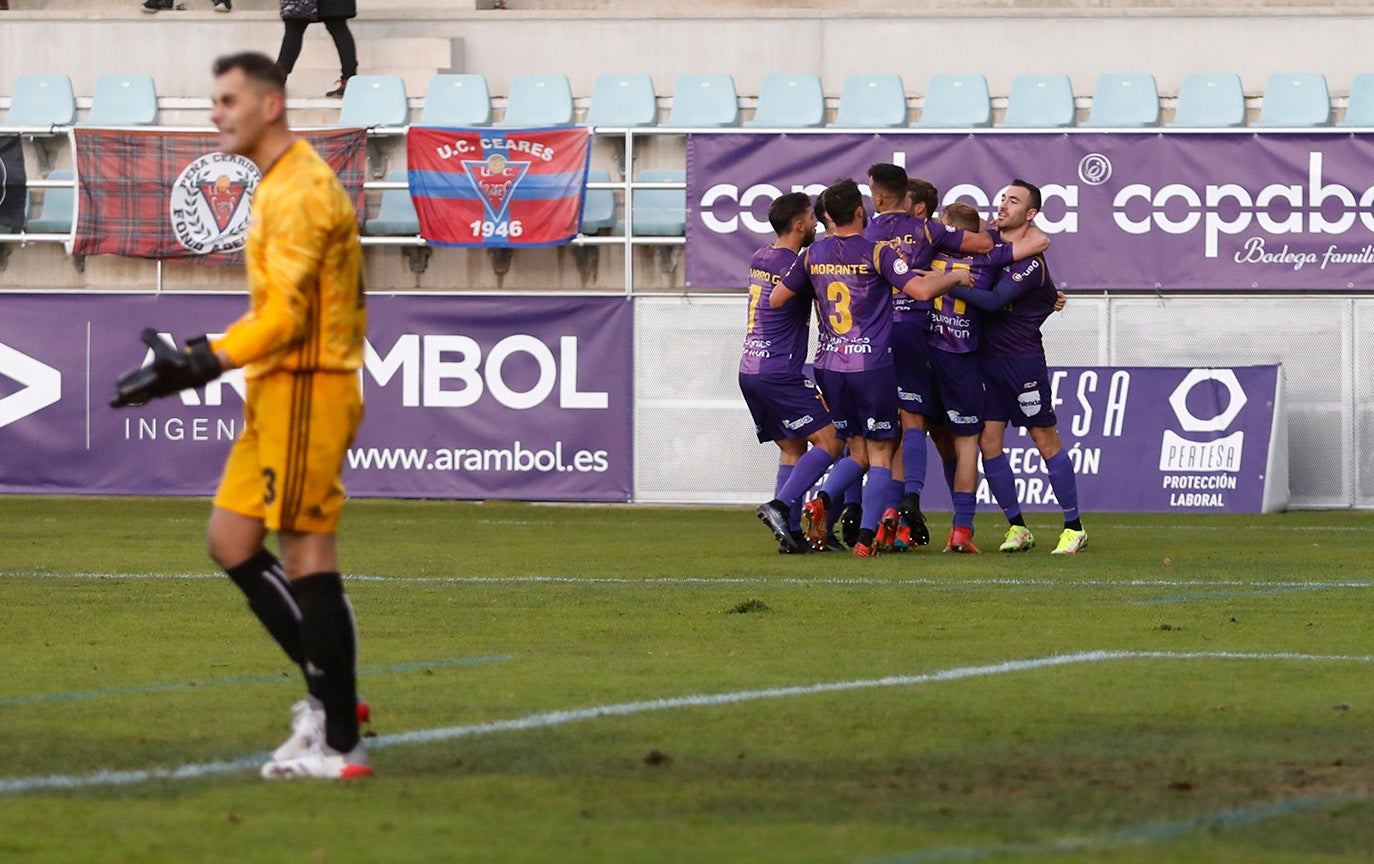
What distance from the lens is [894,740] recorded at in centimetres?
568

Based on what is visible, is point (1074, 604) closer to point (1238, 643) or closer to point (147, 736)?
Result: point (1238, 643)

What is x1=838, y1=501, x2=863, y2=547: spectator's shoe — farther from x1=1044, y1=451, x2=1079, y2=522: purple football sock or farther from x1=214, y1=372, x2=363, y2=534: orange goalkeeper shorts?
x1=214, y1=372, x2=363, y2=534: orange goalkeeper shorts

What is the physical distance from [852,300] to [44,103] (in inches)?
488

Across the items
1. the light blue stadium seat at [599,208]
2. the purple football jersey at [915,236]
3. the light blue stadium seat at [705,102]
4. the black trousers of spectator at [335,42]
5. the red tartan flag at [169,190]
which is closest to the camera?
the purple football jersey at [915,236]

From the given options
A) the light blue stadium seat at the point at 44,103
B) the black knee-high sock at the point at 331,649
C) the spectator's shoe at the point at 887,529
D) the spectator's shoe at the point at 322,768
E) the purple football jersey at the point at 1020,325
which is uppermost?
the light blue stadium seat at the point at 44,103

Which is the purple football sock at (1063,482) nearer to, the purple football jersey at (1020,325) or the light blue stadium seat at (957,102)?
the purple football jersey at (1020,325)

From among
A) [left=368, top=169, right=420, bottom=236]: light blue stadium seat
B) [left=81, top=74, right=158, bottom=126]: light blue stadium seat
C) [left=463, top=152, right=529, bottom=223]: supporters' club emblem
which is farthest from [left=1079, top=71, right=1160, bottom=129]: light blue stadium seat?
[left=81, top=74, right=158, bottom=126]: light blue stadium seat

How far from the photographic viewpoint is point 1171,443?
1764cm

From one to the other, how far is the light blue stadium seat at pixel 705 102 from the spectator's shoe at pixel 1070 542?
8819 mm

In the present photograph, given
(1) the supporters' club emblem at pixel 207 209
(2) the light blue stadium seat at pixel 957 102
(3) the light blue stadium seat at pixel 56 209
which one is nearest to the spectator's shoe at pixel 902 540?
(2) the light blue stadium seat at pixel 957 102

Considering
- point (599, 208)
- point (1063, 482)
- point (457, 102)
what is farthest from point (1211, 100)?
point (1063, 482)

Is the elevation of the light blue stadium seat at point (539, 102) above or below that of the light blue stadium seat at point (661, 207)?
above

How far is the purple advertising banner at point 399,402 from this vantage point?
18797 mm

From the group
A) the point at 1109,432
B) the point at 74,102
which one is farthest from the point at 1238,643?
the point at 74,102
